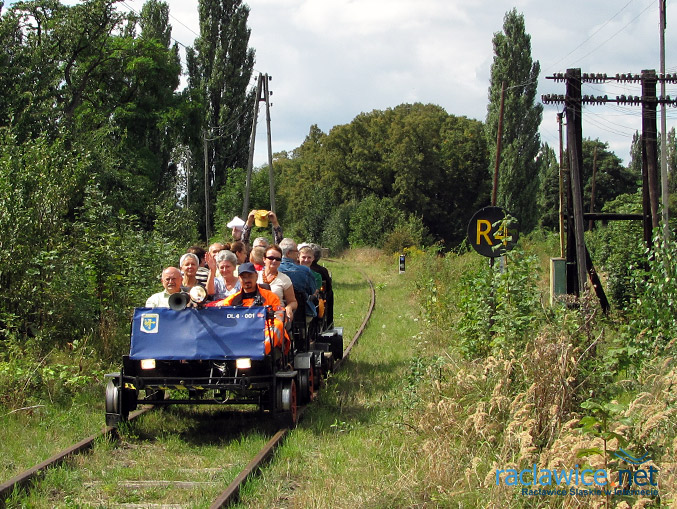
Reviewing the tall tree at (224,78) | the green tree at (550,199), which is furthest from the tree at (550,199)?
the tall tree at (224,78)

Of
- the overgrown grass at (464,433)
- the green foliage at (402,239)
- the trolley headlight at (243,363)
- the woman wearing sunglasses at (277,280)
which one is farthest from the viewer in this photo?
the green foliage at (402,239)

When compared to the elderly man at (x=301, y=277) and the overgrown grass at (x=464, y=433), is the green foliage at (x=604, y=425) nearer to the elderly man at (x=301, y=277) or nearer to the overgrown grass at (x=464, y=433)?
the overgrown grass at (x=464, y=433)

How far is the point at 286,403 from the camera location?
7359 mm

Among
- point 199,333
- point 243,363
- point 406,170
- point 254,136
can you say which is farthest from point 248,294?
point 406,170

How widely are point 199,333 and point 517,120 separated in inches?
1759

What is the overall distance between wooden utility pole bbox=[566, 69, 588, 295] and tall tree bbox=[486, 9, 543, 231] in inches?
1358

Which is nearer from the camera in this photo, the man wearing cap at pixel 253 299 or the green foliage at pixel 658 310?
the green foliage at pixel 658 310

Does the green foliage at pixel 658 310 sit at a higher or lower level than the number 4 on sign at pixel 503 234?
lower

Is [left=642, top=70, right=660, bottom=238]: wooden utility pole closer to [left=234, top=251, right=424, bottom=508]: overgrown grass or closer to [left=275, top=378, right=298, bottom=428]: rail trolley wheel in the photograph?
[left=234, top=251, right=424, bottom=508]: overgrown grass

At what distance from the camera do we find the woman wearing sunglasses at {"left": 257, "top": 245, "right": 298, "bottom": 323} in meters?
8.59

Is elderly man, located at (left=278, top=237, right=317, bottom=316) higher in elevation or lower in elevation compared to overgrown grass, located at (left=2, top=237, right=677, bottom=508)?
higher

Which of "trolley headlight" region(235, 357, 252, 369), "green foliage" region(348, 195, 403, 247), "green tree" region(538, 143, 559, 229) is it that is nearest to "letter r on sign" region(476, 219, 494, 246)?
"trolley headlight" region(235, 357, 252, 369)

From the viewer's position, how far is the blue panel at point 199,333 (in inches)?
285

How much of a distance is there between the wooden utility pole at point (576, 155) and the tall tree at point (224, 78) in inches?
1232
